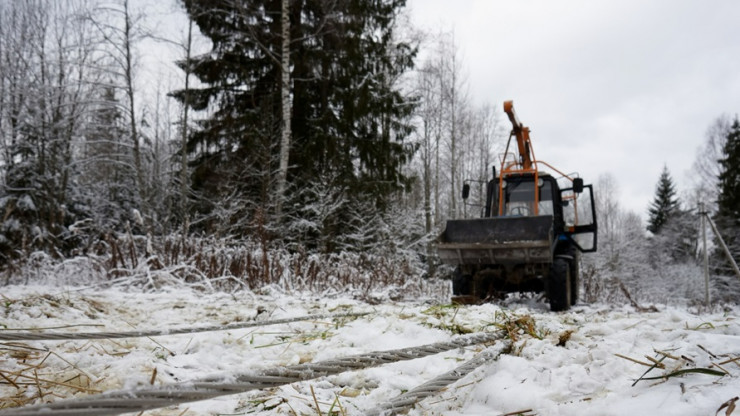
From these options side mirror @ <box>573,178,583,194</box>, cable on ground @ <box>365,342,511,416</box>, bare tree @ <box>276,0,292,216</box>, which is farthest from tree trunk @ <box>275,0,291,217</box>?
cable on ground @ <box>365,342,511,416</box>

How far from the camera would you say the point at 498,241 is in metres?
5.61

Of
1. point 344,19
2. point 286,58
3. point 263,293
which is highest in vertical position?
point 344,19

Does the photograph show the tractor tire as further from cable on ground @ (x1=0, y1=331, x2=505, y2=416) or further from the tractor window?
cable on ground @ (x1=0, y1=331, x2=505, y2=416)

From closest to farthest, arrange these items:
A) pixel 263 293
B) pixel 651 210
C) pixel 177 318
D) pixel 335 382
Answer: pixel 335 382, pixel 177 318, pixel 263 293, pixel 651 210

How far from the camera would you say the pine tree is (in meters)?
33.8

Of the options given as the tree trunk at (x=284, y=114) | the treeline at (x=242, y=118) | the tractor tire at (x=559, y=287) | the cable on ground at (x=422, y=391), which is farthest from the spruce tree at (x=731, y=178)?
the cable on ground at (x=422, y=391)

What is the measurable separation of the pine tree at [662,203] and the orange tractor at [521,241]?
110 feet

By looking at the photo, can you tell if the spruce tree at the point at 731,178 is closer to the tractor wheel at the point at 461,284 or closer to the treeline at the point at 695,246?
the treeline at the point at 695,246

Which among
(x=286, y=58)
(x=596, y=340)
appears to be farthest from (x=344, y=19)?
(x=596, y=340)

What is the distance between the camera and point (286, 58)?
408 inches

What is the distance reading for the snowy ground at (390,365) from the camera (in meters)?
1.24

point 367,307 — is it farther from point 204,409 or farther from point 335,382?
point 204,409

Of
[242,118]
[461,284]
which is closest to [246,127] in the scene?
[242,118]

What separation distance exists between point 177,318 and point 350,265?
15.3 feet
